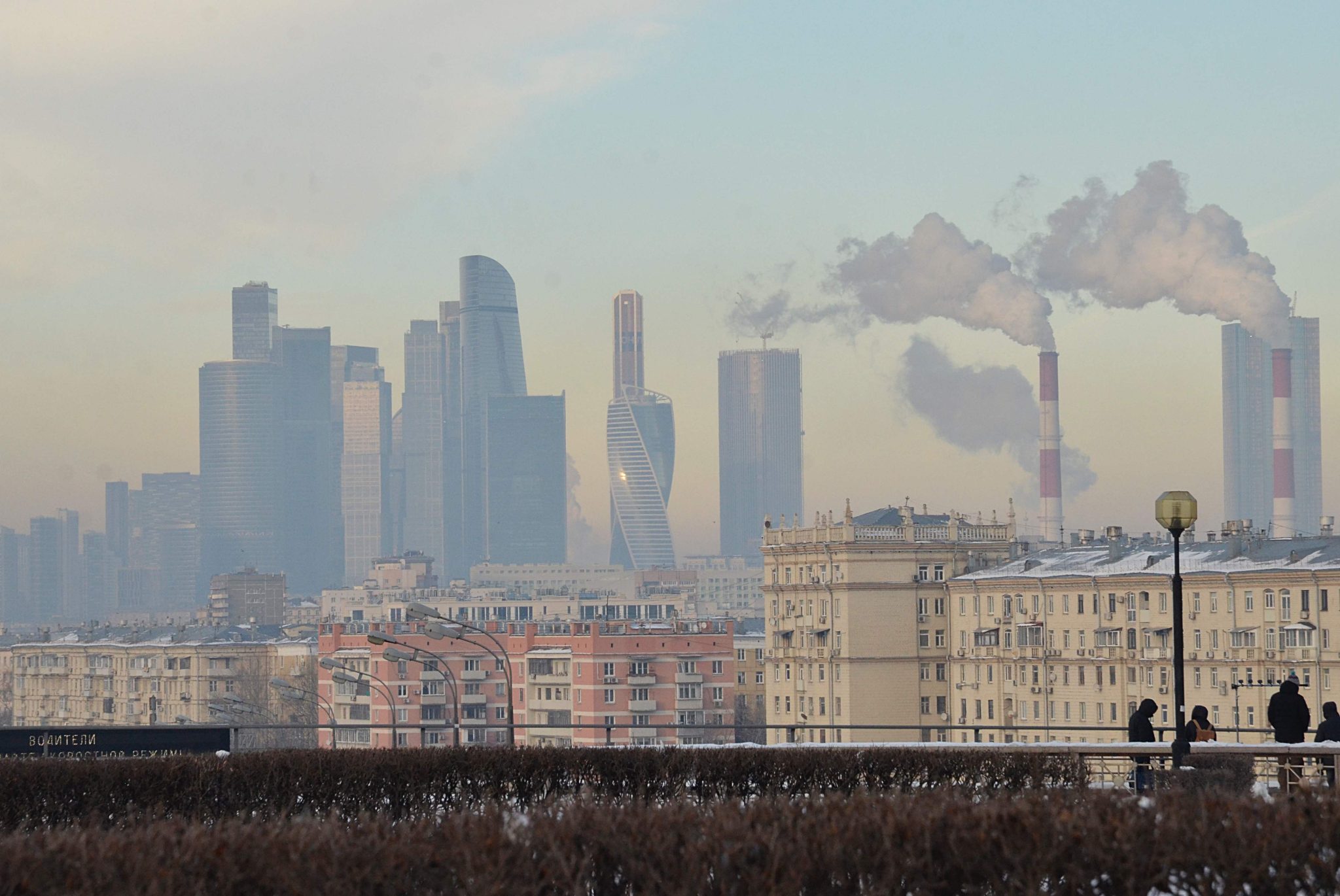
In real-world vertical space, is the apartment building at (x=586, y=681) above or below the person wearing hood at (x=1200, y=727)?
below

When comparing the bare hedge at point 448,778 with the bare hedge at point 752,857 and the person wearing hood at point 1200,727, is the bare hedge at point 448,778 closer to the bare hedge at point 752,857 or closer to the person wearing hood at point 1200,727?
the person wearing hood at point 1200,727

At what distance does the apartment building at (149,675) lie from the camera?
567 ft

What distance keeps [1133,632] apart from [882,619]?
22598 millimetres

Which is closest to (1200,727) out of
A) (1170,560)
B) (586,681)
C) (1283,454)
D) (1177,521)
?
(1177,521)

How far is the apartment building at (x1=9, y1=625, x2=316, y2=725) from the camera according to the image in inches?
6801

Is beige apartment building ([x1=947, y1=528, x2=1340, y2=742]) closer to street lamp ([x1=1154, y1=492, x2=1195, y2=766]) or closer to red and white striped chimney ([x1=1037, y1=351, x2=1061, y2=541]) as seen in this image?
red and white striped chimney ([x1=1037, y1=351, x2=1061, y2=541])

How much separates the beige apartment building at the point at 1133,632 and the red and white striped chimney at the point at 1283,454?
→ 21622mm

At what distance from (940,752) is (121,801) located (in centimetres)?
804

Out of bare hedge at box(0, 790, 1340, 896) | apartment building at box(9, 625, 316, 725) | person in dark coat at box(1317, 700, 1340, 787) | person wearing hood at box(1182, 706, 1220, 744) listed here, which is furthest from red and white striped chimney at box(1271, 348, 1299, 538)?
bare hedge at box(0, 790, 1340, 896)

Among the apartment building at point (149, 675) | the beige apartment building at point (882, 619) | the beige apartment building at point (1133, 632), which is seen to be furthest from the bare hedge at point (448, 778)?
the apartment building at point (149, 675)

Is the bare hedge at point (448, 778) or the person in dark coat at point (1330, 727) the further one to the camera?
the person in dark coat at point (1330, 727)

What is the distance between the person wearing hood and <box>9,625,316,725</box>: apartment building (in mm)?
147388

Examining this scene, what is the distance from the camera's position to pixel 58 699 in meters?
181

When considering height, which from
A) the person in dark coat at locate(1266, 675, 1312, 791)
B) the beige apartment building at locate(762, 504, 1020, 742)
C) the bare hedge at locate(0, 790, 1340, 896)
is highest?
the bare hedge at locate(0, 790, 1340, 896)
